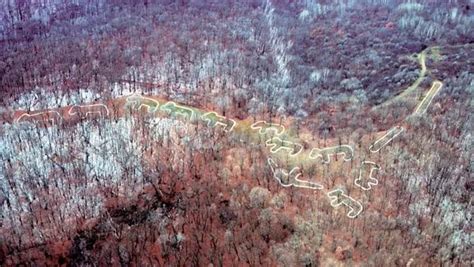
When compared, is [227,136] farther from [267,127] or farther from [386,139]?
[386,139]

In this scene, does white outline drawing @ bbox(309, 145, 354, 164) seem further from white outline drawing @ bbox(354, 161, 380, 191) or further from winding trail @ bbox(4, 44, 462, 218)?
white outline drawing @ bbox(354, 161, 380, 191)

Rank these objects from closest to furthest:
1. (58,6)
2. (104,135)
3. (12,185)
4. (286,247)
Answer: (286,247) → (12,185) → (104,135) → (58,6)

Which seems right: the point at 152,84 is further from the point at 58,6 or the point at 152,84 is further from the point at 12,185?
the point at 58,6

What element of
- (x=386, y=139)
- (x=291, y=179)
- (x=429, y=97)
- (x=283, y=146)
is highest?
(x=429, y=97)

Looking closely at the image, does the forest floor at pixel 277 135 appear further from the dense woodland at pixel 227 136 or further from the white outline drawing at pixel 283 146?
the dense woodland at pixel 227 136

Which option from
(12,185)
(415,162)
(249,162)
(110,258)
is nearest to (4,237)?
(12,185)

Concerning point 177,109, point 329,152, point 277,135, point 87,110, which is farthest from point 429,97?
point 87,110
